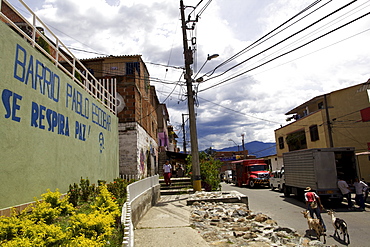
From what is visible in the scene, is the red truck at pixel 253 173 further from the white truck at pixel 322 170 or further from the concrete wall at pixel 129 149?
the concrete wall at pixel 129 149

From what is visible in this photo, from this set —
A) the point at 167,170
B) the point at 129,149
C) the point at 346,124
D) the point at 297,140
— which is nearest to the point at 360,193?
the point at 167,170

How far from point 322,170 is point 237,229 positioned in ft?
26.4

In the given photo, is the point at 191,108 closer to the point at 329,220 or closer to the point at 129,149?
the point at 129,149

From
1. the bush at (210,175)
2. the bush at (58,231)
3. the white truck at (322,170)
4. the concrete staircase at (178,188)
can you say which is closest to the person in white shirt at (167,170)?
the concrete staircase at (178,188)

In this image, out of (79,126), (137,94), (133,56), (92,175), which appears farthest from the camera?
(133,56)

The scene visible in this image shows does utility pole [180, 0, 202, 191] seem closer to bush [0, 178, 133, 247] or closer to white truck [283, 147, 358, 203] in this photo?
white truck [283, 147, 358, 203]

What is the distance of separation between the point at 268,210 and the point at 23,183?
1121 cm

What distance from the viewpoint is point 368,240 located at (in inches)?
311

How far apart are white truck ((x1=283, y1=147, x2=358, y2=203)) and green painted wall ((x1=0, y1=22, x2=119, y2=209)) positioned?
37.4 feet

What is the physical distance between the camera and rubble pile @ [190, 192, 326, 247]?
299 inches

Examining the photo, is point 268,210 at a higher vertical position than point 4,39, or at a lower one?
lower

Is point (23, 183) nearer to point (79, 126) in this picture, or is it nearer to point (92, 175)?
point (79, 126)

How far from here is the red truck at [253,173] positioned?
28078mm

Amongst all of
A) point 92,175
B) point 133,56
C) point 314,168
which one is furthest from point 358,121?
point 92,175
